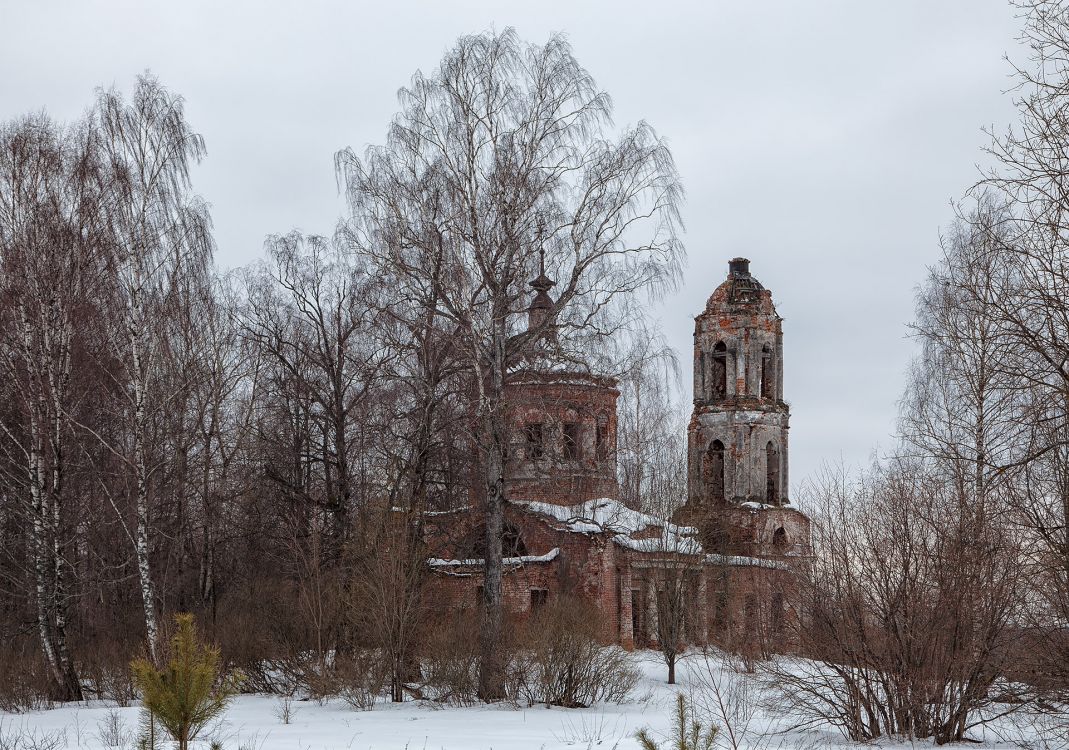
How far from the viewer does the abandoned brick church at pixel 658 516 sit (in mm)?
21031

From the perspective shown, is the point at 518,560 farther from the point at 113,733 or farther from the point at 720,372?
the point at 113,733

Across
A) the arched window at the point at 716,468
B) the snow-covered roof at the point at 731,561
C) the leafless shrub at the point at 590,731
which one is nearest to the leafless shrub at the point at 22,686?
the leafless shrub at the point at 590,731

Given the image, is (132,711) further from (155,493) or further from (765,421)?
(765,421)

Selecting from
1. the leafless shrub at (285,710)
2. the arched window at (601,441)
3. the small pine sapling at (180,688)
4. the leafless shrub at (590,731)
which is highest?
the arched window at (601,441)

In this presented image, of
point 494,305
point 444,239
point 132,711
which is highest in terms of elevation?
point 444,239

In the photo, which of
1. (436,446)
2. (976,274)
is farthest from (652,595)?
(976,274)

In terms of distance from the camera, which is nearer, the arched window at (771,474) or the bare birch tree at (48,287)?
the bare birch tree at (48,287)

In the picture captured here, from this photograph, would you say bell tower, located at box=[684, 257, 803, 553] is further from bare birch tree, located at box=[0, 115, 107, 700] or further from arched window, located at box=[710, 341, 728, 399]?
bare birch tree, located at box=[0, 115, 107, 700]

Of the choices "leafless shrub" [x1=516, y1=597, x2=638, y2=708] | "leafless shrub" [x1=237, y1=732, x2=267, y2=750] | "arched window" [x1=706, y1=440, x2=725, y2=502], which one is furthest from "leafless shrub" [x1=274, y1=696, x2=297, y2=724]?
"arched window" [x1=706, y1=440, x2=725, y2=502]

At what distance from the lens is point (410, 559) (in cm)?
1975

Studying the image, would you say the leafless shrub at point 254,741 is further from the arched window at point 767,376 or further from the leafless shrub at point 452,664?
the arched window at point 767,376

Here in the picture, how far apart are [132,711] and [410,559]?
193 inches

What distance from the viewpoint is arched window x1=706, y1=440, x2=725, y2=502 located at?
42.2 meters

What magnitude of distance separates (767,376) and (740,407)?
1718mm
